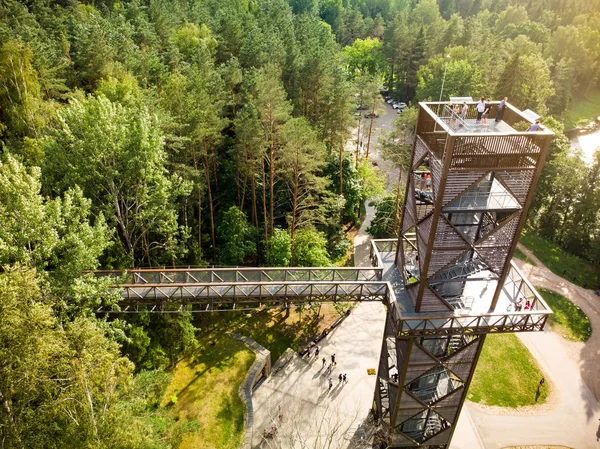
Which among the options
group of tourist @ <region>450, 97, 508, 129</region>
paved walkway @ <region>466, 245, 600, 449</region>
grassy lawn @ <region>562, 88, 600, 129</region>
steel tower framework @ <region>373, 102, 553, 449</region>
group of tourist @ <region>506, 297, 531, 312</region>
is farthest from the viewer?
grassy lawn @ <region>562, 88, 600, 129</region>

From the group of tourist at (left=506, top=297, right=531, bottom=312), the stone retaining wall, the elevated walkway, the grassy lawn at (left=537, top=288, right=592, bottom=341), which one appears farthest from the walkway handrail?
the grassy lawn at (left=537, top=288, right=592, bottom=341)

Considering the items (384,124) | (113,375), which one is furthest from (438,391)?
(384,124)

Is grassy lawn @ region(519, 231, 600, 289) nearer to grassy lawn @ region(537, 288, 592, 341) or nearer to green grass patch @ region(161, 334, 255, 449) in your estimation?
grassy lawn @ region(537, 288, 592, 341)

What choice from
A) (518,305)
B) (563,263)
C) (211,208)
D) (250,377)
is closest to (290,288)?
(250,377)

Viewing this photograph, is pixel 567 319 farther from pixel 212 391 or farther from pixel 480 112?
pixel 212 391

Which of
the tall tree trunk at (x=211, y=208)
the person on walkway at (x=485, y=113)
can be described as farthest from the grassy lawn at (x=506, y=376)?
the tall tree trunk at (x=211, y=208)

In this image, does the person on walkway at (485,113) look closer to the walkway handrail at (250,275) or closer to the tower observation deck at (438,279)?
the tower observation deck at (438,279)
